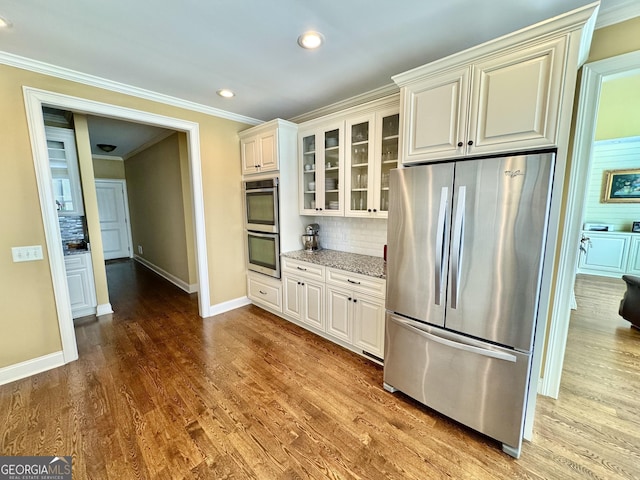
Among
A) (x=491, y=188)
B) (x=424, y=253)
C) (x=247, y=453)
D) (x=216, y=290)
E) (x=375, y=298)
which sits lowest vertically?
(x=247, y=453)

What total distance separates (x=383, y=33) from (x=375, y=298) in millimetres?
2033

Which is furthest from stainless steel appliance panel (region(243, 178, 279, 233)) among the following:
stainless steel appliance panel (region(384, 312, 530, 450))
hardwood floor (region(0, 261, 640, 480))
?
stainless steel appliance panel (region(384, 312, 530, 450))

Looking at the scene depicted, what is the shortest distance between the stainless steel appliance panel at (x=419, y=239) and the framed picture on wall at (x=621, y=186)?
624 centimetres

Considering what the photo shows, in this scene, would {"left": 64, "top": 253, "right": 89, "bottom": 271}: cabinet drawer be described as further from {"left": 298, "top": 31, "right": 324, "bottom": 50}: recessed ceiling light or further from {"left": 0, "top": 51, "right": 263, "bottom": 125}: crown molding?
{"left": 298, "top": 31, "right": 324, "bottom": 50}: recessed ceiling light

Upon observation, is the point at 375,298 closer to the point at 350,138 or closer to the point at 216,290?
the point at 350,138

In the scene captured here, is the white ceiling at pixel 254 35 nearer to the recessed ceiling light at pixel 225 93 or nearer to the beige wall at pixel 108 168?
the recessed ceiling light at pixel 225 93

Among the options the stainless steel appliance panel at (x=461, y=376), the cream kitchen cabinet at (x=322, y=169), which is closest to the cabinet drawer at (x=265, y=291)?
the cream kitchen cabinet at (x=322, y=169)

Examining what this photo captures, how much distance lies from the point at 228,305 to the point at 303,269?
1.43m

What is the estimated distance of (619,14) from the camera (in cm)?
161

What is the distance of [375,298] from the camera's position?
2.42m

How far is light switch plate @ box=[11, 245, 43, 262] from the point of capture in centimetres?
227

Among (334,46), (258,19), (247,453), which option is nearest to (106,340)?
(247,453)

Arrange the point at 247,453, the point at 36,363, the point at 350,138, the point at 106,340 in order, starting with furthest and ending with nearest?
1. the point at 106,340
2. the point at 350,138
3. the point at 36,363
4. the point at 247,453

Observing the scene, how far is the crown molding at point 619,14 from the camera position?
1562 mm
